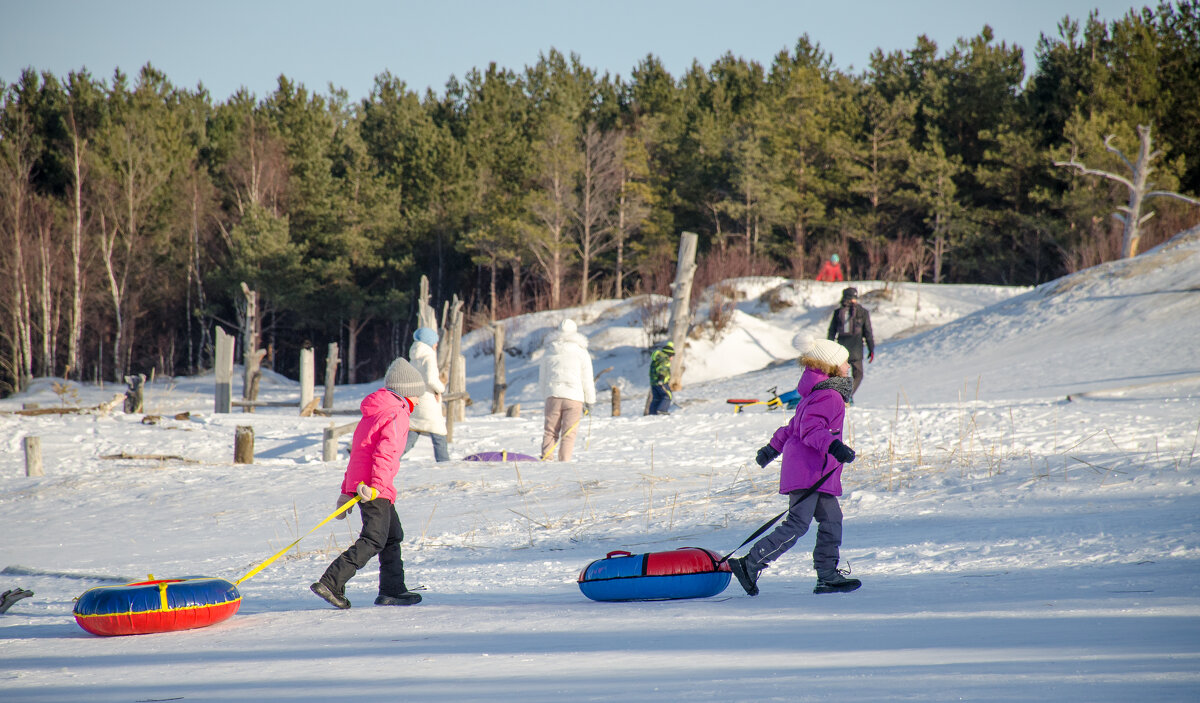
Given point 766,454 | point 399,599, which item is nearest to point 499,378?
point 399,599

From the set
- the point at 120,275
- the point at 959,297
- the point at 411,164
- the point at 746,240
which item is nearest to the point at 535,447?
the point at 959,297

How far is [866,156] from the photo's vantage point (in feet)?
124

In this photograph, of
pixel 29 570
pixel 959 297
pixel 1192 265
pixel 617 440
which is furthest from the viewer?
pixel 959 297

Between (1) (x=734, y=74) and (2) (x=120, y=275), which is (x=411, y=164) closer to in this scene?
(2) (x=120, y=275)

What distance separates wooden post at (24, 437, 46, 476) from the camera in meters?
11.3

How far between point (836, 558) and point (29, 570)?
18.8 feet

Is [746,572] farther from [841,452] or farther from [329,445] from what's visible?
[329,445]

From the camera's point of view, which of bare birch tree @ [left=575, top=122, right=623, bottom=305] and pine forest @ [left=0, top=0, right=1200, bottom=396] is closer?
pine forest @ [left=0, top=0, right=1200, bottom=396]

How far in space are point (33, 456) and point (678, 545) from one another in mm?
8948

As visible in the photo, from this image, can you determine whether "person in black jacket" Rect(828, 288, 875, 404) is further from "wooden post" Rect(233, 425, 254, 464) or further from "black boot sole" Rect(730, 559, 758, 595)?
"black boot sole" Rect(730, 559, 758, 595)

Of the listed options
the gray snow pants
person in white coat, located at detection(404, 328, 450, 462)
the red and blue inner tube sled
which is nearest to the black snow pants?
the red and blue inner tube sled

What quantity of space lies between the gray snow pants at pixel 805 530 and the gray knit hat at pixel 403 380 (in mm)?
2163

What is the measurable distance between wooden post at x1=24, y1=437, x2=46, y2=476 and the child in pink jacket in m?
8.24

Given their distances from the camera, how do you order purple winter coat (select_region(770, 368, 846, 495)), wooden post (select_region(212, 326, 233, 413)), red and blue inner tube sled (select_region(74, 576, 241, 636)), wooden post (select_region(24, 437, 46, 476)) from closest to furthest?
red and blue inner tube sled (select_region(74, 576, 241, 636)) → purple winter coat (select_region(770, 368, 846, 495)) → wooden post (select_region(24, 437, 46, 476)) → wooden post (select_region(212, 326, 233, 413))
